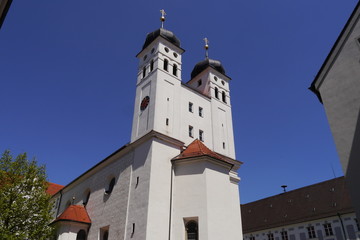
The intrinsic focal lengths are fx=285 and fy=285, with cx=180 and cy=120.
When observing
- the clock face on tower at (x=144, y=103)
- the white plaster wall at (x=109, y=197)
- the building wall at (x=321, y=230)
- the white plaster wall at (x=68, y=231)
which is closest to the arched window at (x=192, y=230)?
the white plaster wall at (x=109, y=197)

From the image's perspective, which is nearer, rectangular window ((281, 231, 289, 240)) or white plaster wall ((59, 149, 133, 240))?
white plaster wall ((59, 149, 133, 240))

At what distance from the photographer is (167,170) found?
780 inches

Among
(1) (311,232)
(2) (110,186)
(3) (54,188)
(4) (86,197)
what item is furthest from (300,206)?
(3) (54,188)

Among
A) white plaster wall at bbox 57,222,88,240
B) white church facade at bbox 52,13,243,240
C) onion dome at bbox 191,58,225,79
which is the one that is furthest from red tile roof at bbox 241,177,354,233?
white plaster wall at bbox 57,222,88,240

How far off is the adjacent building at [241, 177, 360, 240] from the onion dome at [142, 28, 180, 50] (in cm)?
2669

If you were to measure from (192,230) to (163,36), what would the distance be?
16837 millimetres

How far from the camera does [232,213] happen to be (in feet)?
61.6

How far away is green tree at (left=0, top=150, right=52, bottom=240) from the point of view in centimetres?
1770

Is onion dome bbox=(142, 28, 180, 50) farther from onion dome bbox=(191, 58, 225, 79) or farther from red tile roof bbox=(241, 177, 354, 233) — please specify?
red tile roof bbox=(241, 177, 354, 233)

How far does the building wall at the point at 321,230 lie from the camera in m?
31.3

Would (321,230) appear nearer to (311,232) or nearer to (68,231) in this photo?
(311,232)

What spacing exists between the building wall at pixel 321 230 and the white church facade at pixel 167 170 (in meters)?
17.3

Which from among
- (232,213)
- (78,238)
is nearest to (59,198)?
(78,238)

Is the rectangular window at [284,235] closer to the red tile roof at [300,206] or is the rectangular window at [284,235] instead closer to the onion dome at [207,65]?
the red tile roof at [300,206]
